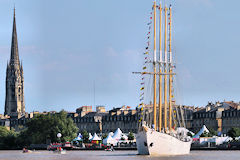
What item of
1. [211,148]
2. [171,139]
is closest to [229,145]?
[211,148]

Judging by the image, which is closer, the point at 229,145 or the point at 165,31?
the point at 165,31

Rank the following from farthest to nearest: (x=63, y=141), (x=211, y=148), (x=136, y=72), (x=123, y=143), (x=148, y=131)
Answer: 1. (x=63, y=141)
2. (x=123, y=143)
3. (x=211, y=148)
4. (x=136, y=72)
5. (x=148, y=131)

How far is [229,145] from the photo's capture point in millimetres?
135000

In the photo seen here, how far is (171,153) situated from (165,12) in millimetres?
25601

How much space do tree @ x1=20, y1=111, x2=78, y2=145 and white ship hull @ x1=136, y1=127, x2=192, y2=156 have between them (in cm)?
7543

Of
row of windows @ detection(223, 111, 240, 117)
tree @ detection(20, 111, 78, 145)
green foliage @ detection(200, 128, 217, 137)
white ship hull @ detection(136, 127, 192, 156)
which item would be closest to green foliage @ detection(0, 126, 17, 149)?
tree @ detection(20, 111, 78, 145)

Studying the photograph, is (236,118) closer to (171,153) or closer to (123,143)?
(123,143)

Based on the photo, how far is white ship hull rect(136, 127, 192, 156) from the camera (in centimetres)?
9650

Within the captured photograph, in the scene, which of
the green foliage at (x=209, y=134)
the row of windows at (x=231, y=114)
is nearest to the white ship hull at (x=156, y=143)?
the green foliage at (x=209, y=134)

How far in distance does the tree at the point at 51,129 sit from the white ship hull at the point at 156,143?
2970 inches

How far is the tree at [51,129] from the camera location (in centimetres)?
17562

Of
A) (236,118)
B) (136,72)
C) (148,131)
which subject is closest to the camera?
(148,131)

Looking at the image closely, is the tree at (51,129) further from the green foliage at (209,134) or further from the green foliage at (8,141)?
the green foliage at (209,134)

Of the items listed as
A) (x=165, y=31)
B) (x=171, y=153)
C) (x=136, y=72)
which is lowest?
(x=171, y=153)
